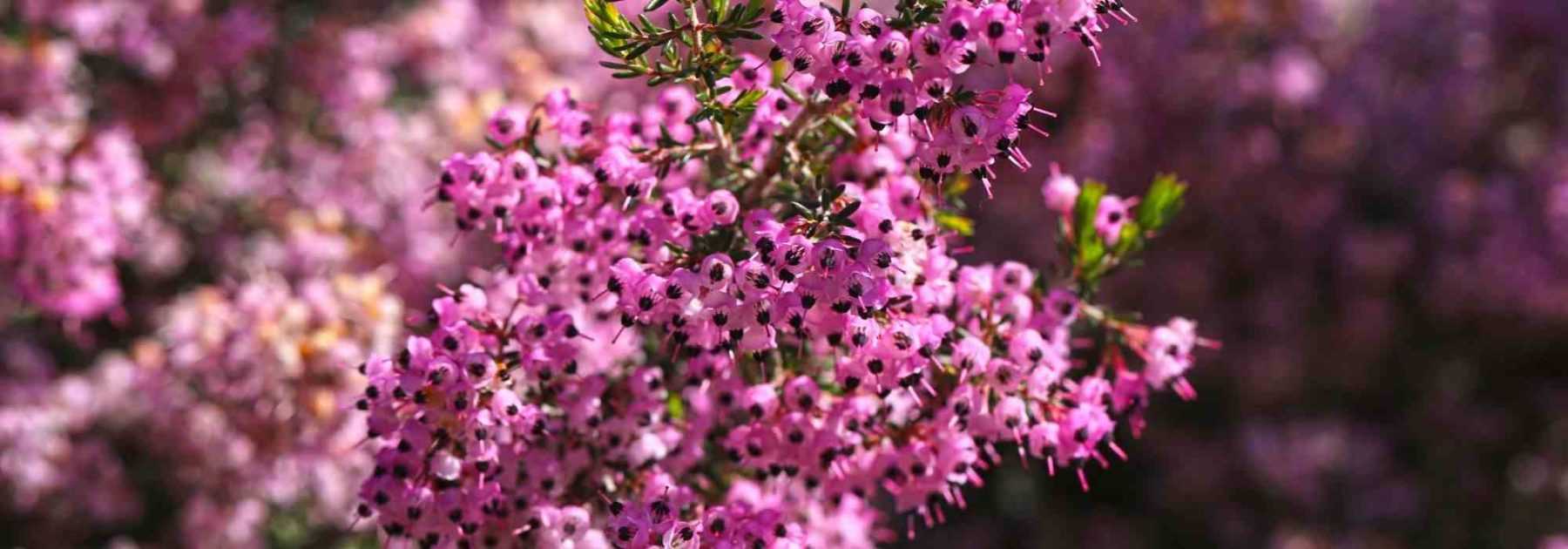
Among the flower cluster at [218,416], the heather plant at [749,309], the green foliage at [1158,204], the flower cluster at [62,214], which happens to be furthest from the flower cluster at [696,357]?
the flower cluster at [62,214]

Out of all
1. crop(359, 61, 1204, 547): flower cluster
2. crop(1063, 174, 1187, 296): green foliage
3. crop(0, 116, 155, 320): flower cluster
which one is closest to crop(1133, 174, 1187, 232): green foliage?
crop(1063, 174, 1187, 296): green foliage

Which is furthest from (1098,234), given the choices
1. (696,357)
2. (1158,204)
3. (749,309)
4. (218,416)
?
(218,416)

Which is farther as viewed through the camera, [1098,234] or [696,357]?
[1098,234]

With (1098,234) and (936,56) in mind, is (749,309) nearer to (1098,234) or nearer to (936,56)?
(936,56)

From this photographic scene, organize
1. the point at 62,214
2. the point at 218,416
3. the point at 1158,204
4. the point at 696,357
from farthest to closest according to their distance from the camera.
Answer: the point at 218,416
the point at 62,214
the point at 1158,204
the point at 696,357

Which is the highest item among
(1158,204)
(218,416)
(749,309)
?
(218,416)

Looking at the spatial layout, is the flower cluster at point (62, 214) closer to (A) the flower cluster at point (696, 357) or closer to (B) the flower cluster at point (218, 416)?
(B) the flower cluster at point (218, 416)

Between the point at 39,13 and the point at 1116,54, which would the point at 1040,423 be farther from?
the point at 1116,54
